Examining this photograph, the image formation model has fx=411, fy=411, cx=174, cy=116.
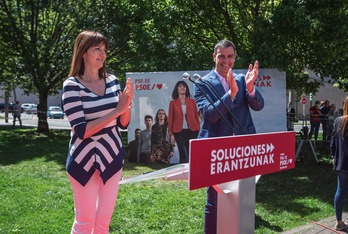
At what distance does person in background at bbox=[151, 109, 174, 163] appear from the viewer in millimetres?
11156

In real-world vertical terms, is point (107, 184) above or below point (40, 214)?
above

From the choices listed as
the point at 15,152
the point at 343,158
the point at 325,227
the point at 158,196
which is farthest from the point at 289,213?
the point at 15,152

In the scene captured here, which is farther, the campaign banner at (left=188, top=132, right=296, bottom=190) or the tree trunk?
the tree trunk

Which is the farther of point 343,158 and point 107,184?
point 343,158

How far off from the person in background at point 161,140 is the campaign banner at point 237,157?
857cm

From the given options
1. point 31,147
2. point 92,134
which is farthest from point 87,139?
point 31,147

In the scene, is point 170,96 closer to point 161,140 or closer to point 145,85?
point 145,85

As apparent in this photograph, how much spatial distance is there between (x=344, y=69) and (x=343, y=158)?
670 centimetres

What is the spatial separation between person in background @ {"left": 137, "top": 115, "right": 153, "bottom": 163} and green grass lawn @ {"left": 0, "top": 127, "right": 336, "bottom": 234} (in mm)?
1114

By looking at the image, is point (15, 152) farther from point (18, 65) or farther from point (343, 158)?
point (343, 158)

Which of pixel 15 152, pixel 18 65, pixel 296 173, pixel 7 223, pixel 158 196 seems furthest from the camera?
pixel 18 65

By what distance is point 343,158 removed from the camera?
5250 mm

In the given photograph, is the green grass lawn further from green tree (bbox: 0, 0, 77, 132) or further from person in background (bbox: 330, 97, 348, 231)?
green tree (bbox: 0, 0, 77, 132)

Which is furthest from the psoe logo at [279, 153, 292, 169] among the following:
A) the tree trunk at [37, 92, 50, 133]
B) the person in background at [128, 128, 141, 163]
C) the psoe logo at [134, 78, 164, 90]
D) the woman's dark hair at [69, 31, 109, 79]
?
→ the tree trunk at [37, 92, 50, 133]
